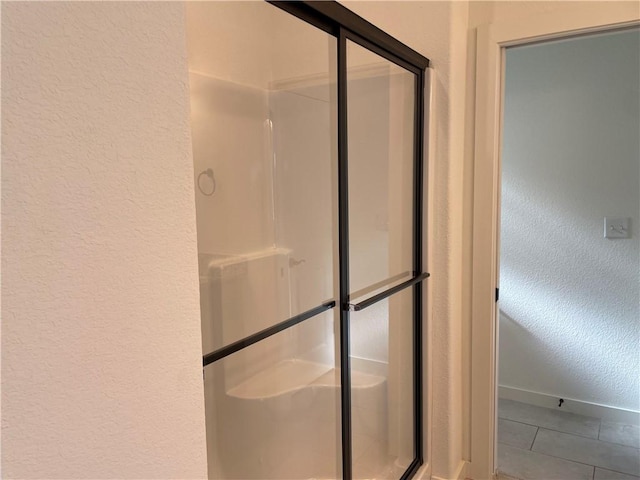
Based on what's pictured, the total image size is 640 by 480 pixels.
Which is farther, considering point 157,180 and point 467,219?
point 467,219

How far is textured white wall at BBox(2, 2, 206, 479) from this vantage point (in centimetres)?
54

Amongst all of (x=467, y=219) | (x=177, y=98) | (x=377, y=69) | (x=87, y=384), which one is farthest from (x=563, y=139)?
(x=87, y=384)

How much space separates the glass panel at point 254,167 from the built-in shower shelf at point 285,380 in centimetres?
21

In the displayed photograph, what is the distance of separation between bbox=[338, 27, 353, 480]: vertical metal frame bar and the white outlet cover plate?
1.88 metres

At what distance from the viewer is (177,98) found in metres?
0.72

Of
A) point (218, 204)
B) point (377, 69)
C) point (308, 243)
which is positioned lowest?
point (308, 243)

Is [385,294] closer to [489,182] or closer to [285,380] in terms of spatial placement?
[285,380]

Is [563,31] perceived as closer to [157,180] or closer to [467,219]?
[467,219]

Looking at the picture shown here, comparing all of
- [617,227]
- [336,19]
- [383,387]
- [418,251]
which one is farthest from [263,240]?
[617,227]

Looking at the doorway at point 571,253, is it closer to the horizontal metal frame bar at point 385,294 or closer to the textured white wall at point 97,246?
the horizontal metal frame bar at point 385,294

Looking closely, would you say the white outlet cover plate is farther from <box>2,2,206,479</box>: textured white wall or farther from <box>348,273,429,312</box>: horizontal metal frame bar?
<box>2,2,206,479</box>: textured white wall

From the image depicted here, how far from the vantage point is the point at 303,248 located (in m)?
1.76

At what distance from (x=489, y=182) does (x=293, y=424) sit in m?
1.24

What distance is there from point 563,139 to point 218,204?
199 cm
